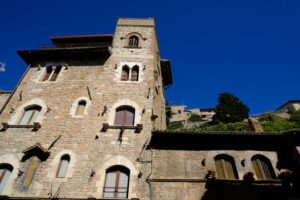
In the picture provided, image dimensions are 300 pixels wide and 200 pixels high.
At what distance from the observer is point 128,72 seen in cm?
1339

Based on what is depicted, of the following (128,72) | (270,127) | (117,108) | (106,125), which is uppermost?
(270,127)

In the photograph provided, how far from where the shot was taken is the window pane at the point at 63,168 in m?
8.62

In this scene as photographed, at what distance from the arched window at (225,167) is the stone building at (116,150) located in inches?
1.8

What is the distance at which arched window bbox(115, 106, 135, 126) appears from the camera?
10.6 meters

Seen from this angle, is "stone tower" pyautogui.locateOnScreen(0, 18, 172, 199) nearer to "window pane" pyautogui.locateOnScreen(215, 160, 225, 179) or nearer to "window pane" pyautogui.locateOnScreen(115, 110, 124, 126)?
"window pane" pyautogui.locateOnScreen(115, 110, 124, 126)

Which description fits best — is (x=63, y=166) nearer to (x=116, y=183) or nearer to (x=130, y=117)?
(x=116, y=183)

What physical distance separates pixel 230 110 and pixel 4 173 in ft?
124

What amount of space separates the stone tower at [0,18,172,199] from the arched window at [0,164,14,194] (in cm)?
5

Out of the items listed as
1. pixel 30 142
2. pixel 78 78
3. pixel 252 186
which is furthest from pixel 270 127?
pixel 30 142

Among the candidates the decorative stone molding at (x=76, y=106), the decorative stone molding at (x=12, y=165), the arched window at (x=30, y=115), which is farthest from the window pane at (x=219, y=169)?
the arched window at (x=30, y=115)

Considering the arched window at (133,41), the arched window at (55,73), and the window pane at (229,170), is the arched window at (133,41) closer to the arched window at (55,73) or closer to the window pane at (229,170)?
the arched window at (55,73)

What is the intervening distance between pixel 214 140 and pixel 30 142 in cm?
967

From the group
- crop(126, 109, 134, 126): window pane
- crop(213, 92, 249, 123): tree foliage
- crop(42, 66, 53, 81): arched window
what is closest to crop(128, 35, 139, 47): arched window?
crop(42, 66, 53, 81): arched window

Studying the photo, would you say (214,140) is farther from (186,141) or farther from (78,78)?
(78,78)
